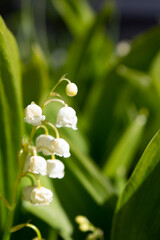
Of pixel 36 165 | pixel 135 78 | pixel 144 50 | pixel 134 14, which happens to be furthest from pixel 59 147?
pixel 134 14

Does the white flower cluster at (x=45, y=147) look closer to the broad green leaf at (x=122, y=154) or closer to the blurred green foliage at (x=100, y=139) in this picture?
the blurred green foliage at (x=100, y=139)

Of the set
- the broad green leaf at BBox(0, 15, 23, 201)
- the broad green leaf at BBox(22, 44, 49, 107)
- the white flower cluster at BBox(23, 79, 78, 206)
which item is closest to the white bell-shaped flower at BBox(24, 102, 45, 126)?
the white flower cluster at BBox(23, 79, 78, 206)

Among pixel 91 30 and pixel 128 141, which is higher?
pixel 91 30

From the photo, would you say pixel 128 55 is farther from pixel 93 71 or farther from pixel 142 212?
pixel 142 212

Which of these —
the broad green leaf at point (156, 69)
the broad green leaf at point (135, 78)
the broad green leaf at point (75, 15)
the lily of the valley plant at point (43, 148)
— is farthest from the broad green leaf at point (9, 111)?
the broad green leaf at point (75, 15)

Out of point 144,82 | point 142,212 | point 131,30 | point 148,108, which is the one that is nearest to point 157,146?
point 142,212
